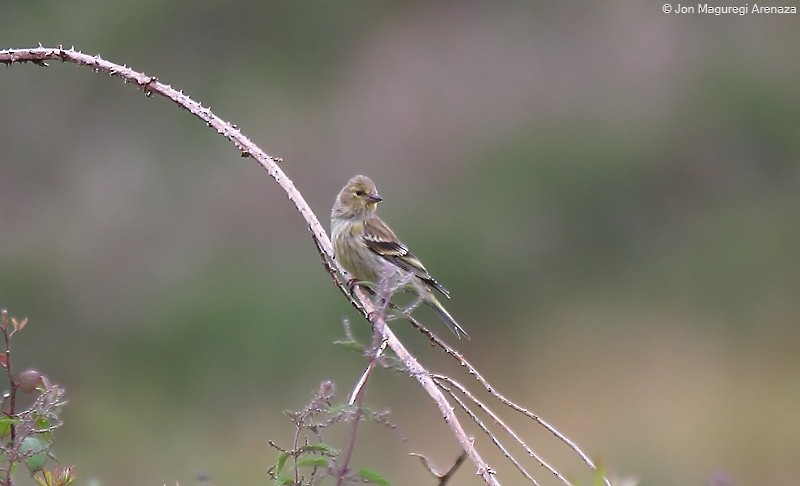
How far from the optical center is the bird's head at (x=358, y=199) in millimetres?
7449

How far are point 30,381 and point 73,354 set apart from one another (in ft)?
36.3

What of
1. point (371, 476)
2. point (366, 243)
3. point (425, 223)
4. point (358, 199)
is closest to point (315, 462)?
point (371, 476)

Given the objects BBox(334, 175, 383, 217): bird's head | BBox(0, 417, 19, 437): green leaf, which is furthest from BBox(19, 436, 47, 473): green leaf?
BBox(334, 175, 383, 217): bird's head

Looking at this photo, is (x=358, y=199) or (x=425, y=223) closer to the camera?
(x=358, y=199)

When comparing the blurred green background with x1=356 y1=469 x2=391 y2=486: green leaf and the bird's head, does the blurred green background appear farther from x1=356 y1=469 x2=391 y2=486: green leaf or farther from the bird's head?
x1=356 y1=469 x2=391 y2=486: green leaf

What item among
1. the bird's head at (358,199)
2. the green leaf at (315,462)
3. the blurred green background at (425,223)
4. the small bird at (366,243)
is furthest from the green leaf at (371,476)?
the blurred green background at (425,223)

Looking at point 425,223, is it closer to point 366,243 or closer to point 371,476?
point 366,243

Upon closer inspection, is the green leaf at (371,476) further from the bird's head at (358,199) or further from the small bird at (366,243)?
the bird's head at (358,199)

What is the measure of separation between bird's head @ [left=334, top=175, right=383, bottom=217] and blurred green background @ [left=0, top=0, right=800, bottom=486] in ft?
11.4

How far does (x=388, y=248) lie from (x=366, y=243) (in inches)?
6.1

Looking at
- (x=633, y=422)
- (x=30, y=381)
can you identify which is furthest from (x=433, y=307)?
(x=633, y=422)

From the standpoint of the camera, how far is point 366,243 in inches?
285

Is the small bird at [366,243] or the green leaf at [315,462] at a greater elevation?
the small bird at [366,243]

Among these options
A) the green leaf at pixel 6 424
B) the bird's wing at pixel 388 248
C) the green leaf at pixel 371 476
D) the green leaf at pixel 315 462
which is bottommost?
the green leaf at pixel 371 476
